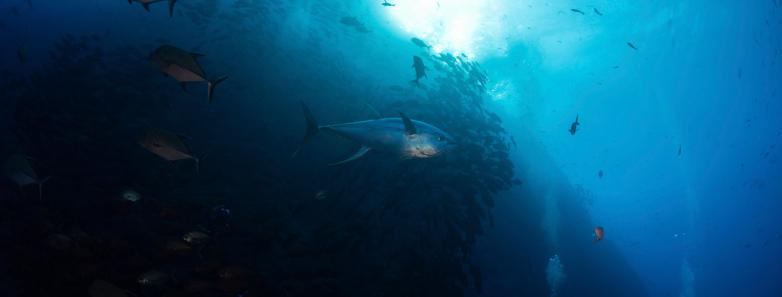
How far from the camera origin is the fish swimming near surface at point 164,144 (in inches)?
145

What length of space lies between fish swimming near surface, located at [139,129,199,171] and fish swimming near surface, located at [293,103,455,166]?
5.03 feet

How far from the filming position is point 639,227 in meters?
110

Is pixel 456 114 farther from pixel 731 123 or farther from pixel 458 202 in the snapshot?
pixel 731 123

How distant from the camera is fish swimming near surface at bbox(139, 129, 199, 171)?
369 cm

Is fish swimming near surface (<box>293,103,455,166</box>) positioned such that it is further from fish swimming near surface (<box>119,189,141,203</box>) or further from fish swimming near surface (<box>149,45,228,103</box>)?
fish swimming near surface (<box>119,189,141,203</box>)

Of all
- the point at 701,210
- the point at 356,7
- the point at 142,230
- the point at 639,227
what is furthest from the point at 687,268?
the point at 142,230

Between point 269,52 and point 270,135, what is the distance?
11.4 feet

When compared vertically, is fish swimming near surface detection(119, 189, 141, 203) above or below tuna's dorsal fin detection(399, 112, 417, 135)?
below

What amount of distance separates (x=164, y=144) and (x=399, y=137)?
2.50m

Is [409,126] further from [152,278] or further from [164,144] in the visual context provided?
[152,278]

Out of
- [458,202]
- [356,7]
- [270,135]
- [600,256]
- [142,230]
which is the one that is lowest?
[600,256]

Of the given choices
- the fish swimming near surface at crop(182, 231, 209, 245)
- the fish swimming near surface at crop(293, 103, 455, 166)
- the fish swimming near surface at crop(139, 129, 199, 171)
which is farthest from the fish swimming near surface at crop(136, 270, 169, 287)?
the fish swimming near surface at crop(293, 103, 455, 166)

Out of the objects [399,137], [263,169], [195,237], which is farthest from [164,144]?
[263,169]

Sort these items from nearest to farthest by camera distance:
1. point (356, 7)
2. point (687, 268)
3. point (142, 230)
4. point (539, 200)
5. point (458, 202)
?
1. point (142, 230)
2. point (458, 202)
3. point (539, 200)
4. point (356, 7)
5. point (687, 268)
